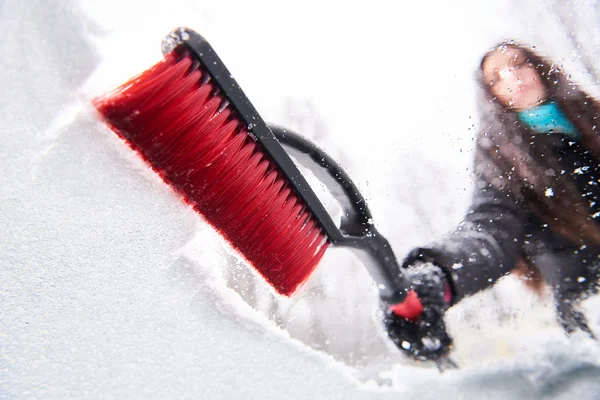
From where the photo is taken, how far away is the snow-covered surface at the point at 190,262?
20.3 inches

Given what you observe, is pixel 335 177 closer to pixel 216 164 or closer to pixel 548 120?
pixel 216 164

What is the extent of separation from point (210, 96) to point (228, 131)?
5cm

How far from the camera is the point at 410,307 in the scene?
619mm

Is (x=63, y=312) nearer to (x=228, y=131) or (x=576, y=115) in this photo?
(x=228, y=131)

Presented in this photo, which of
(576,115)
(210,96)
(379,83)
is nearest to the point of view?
(210,96)

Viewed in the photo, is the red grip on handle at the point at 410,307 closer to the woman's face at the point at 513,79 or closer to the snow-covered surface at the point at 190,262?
the snow-covered surface at the point at 190,262

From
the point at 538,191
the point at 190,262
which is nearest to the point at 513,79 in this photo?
the point at 538,191

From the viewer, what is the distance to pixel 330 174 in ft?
1.96

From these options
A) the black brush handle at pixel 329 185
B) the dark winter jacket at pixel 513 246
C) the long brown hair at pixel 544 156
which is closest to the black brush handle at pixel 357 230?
the black brush handle at pixel 329 185


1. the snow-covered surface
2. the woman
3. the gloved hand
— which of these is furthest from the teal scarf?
the gloved hand

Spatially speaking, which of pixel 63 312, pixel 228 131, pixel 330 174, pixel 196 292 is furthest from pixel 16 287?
pixel 330 174

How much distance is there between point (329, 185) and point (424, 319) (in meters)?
0.28

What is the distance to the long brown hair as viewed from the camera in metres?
0.77

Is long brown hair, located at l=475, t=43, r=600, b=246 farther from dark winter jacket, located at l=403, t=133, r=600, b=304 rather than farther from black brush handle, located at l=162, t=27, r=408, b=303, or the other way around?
black brush handle, located at l=162, t=27, r=408, b=303
